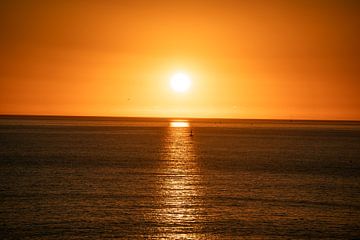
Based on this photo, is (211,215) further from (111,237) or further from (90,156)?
(90,156)

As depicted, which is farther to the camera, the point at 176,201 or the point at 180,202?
the point at 176,201

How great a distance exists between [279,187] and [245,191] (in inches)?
228

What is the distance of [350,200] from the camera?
52.4m

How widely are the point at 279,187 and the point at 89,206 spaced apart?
23.6 meters

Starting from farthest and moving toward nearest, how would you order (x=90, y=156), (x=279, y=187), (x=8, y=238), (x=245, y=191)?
(x=90, y=156) < (x=279, y=187) < (x=245, y=191) < (x=8, y=238)

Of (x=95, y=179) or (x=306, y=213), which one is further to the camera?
(x=95, y=179)

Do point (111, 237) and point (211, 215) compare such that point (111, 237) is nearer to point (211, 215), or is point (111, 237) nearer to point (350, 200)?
point (211, 215)

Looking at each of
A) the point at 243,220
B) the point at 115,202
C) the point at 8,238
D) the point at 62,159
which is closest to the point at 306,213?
the point at 243,220

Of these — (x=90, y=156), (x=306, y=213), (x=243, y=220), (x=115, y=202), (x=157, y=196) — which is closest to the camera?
(x=243, y=220)

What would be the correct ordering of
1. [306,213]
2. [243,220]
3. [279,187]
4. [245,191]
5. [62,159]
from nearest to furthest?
[243,220] < [306,213] < [245,191] < [279,187] < [62,159]

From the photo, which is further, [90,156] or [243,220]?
[90,156]

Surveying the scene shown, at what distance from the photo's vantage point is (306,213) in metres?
45.4

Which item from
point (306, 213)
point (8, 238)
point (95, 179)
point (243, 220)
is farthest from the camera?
point (95, 179)

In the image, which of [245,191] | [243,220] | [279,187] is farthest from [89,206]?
[279,187]
